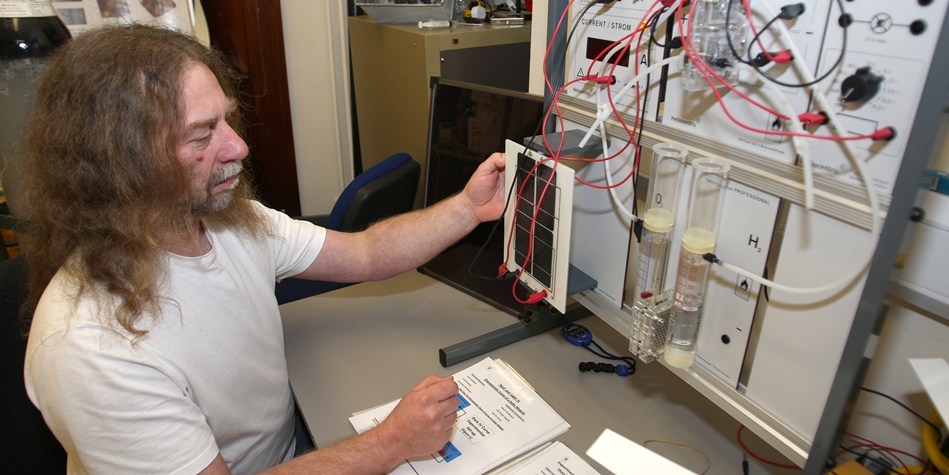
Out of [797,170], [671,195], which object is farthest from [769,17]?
[671,195]

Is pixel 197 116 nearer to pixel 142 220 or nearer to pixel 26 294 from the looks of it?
pixel 142 220

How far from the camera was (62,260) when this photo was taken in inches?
37.6

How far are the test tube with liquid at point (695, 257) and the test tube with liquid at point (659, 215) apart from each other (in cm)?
3

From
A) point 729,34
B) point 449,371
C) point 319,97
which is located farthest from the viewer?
point 319,97

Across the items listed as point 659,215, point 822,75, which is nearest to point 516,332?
point 659,215

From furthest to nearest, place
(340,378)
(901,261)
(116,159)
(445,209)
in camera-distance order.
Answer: (445,209) → (340,378) → (116,159) → (901,261)

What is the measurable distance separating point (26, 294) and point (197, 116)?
1.58ft

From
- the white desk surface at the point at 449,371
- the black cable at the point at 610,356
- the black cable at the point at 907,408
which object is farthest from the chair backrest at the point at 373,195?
the black cable at the point at 907,408

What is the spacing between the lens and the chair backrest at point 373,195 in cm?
183

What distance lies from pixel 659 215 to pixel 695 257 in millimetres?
88

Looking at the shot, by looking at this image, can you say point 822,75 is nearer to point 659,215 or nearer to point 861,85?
point 861,85

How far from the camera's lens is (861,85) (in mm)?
633

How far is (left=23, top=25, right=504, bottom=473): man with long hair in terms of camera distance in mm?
855

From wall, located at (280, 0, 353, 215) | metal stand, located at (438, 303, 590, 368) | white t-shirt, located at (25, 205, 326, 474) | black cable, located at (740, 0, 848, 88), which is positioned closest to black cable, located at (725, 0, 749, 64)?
black cable, located at (740, 0, 848, 88)
